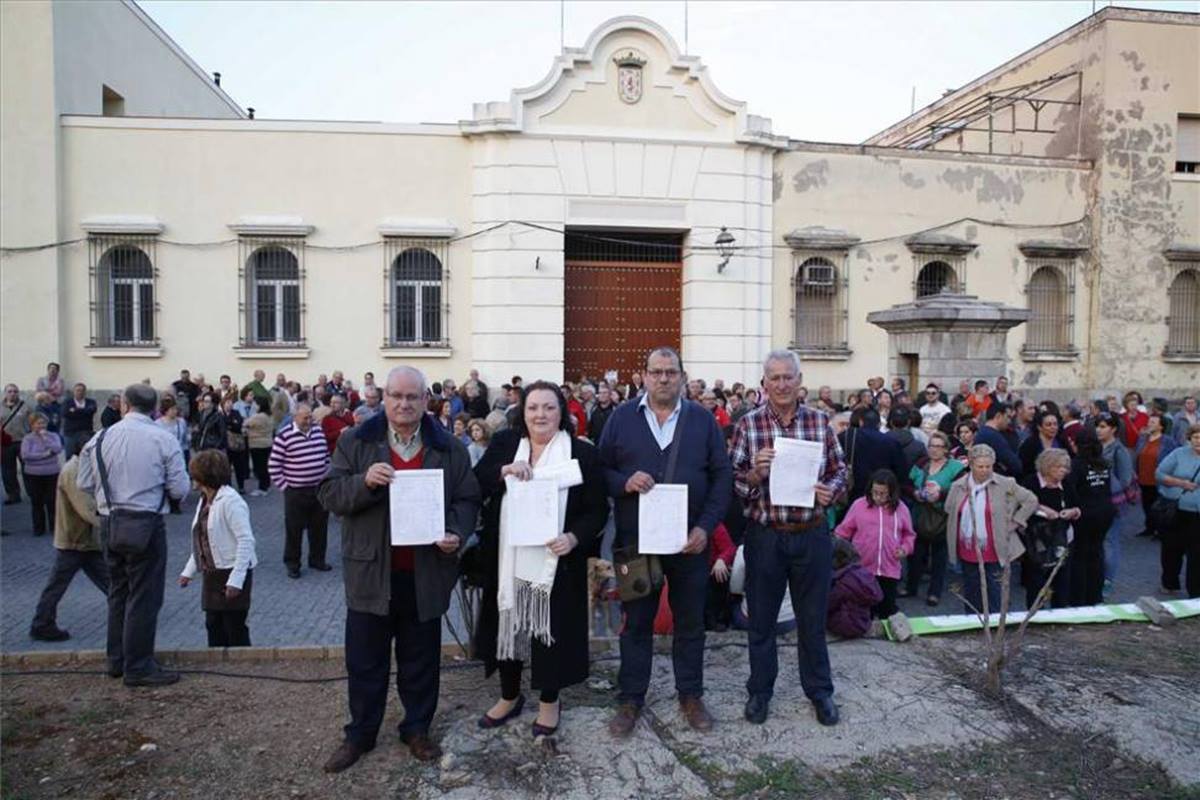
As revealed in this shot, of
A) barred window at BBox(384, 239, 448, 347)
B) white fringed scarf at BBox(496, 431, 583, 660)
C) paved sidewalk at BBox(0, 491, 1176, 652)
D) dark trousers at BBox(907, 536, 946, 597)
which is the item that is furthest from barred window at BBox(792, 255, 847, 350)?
white fringed scarf at BBox(496, 431, 583, 660)

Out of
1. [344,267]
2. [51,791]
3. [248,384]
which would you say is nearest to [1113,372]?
[344,267]

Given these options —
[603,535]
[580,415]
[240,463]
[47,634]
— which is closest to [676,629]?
[603,535]

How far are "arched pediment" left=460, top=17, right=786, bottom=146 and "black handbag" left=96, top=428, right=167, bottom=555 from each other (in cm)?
1400

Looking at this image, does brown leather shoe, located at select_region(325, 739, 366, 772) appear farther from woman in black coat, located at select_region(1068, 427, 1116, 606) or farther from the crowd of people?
woman in black coat, located at select_region(1068, 427, 1116, 606)

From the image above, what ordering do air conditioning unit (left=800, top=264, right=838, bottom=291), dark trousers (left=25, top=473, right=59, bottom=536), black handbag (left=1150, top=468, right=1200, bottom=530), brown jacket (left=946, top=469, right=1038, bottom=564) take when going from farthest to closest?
air conditioning unit (left=800, top=264, right=838, bottom=291) < dark trousers (left=25, top=473, right=59, bottom=536) < black handbag (left=1150, top=468, right=1200, bottom=530) < brown jacket (left=946, top=469, right=1038, bottom=564)

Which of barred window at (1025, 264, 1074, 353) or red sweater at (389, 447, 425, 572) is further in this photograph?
barred window at (1025, 264, 1074, 353)

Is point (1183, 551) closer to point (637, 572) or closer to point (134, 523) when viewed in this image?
point (637, 572)

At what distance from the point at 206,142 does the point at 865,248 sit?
14379 mm

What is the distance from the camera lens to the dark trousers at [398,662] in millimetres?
4535

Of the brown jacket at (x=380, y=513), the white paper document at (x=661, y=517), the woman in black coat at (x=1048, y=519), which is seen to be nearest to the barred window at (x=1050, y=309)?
the woman in black coat at (x=1048, y=519)

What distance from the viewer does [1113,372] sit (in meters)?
21.6

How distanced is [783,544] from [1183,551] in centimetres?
615

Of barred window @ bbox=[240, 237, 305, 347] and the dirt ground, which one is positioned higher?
barred window @ bbox=[240, 237, 305, 347]

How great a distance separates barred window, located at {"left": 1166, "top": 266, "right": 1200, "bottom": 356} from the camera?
22.2m
